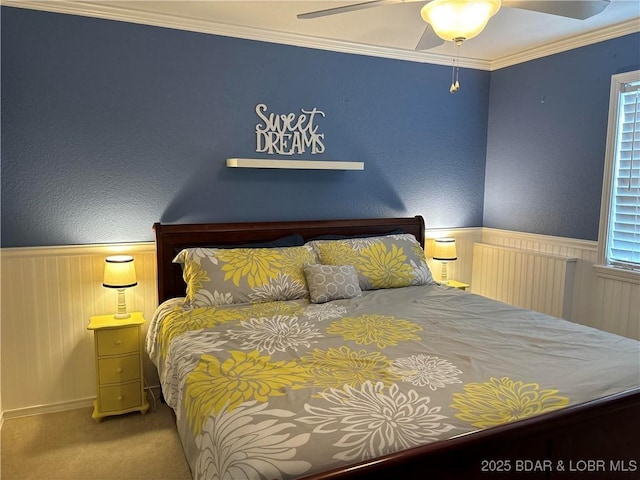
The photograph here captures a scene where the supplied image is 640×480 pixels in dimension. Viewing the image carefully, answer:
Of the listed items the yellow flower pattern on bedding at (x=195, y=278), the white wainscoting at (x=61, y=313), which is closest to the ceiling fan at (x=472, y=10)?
the yellow flower pattern on bedding at (x=195, y=278)

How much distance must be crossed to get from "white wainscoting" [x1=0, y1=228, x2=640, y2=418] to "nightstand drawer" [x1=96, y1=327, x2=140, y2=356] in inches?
10.7

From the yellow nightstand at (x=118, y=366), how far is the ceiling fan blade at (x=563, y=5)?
2545 mm

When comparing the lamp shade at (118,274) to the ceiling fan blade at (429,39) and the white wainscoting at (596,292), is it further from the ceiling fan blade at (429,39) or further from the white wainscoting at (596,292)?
the white wainscoting at (596,292)

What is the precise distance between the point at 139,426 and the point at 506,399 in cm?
210

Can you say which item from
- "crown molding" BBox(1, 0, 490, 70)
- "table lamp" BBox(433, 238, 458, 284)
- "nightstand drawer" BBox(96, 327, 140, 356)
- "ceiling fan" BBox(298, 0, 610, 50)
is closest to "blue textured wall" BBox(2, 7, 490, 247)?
"crown molding" BBox(1, 0, 490, 70)

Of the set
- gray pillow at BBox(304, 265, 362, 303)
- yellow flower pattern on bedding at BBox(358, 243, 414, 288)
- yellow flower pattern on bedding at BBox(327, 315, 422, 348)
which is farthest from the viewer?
yellow flower pattern on bedding at BBox(358, 243, 414, 288)

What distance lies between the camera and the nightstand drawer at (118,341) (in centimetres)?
276

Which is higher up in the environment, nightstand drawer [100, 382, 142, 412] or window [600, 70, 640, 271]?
window [600, 70, 640, 271]

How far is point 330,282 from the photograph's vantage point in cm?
286

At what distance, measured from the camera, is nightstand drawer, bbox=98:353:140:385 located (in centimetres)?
277

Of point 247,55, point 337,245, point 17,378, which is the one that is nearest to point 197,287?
point 337,245

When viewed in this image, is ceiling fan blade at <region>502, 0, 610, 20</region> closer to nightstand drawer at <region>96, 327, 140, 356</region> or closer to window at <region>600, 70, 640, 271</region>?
window at <region>600, 70, 640, 271</region>

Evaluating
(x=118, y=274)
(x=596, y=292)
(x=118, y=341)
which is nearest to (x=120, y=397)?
(x=118, y=341)

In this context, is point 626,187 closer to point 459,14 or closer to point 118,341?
point 459,14
